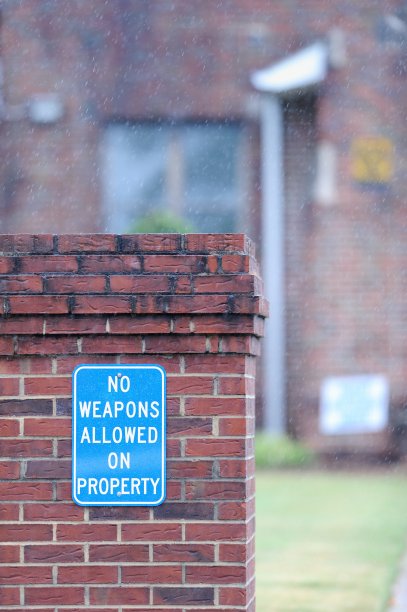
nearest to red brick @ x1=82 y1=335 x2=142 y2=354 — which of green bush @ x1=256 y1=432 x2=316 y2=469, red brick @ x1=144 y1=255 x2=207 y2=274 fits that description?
red brick @ x1=144 y1=255 x2=207 y2=274

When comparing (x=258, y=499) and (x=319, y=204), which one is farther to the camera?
(x=319, y=204)

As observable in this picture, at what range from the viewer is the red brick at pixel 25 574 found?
13.0 ft

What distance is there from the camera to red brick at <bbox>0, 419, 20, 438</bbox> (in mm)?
3994

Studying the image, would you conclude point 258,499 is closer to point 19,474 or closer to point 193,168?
point 193,168

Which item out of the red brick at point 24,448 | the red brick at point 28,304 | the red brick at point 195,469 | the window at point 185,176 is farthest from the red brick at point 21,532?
the window at point 185,176

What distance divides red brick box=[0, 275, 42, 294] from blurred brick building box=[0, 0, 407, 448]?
13198 millimetres

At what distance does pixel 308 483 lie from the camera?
14664 mm

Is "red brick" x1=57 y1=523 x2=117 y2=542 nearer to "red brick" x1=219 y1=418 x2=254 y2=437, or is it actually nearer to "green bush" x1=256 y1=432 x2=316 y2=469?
"red brick" x1=219 y1=418 x2=254 y2=437

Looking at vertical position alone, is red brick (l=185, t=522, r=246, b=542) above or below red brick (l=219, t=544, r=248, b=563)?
above

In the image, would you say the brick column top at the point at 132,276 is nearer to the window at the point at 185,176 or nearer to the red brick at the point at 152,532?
the red brick at the point at 152,532

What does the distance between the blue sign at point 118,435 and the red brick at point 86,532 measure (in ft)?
0.25

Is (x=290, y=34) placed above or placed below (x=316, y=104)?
above

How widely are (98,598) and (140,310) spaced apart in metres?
0.94

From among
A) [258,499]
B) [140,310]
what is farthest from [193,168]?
[140,310]
